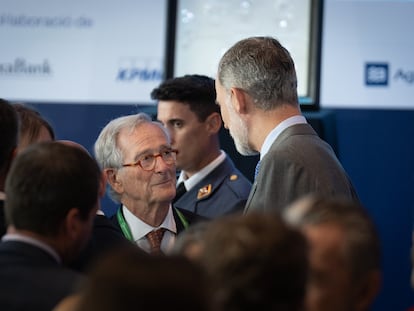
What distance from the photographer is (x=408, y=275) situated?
20.1 feet

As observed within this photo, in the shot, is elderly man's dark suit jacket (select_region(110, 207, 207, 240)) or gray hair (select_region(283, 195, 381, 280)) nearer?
gray hair (select_region(283, 195, 381, 280))

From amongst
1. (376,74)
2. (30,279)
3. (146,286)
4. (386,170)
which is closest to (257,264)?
(146,286)

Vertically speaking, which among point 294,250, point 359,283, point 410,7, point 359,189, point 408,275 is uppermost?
point 410,7

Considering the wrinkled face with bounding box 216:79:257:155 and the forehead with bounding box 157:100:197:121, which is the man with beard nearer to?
the wrinkled face with bounding box 216:79:257:155

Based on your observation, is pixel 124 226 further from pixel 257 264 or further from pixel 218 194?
pixel 257 264

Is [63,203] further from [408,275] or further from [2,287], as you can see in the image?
[408,275]

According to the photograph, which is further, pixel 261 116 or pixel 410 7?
pixel 410 7

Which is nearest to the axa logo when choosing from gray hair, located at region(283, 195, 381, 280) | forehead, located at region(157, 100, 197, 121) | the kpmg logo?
the kpmg logo

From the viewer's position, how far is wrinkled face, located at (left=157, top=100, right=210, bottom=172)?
15.3ft

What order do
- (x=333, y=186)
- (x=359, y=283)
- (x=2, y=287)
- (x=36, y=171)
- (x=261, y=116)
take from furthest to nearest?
(x=261, y=116)
(x=333, y=186)
(x=36, y=171)
(x=2, y=287)
(x=359, y=283)

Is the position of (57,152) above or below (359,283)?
above

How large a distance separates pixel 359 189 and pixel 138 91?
4.69ft

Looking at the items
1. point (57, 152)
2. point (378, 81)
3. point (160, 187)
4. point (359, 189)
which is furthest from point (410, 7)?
point (57, 152)

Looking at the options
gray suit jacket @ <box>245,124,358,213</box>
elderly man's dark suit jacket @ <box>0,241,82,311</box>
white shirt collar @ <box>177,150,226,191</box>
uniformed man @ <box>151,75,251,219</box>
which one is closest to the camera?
elderly man's dark suit jacket @ <box>0,241,82,311</box>
